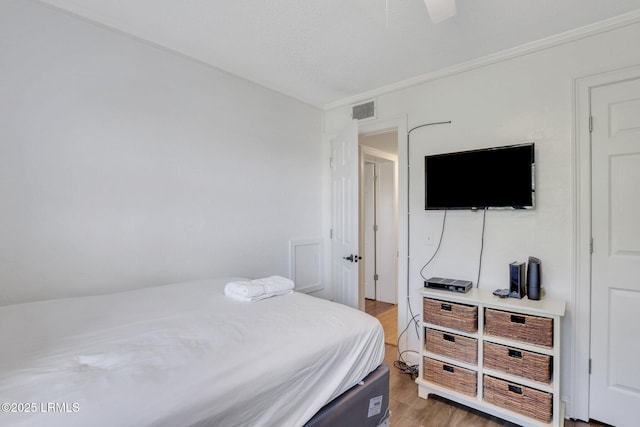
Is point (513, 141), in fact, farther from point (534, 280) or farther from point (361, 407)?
point (361, 407)

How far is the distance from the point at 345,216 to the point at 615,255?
6.48ft

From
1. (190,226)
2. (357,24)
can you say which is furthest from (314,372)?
(357,24)

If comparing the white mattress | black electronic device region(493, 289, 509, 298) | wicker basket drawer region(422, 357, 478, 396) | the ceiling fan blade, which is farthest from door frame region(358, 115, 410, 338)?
the ceiling fan blade

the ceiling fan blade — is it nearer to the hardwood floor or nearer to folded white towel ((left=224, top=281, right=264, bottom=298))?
folded white towel ((left=224, top=281, right=264, bottom=298))

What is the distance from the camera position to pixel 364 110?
3053 millimetres

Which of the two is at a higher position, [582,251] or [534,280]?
[582,251]

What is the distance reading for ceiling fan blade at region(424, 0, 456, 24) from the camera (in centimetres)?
128

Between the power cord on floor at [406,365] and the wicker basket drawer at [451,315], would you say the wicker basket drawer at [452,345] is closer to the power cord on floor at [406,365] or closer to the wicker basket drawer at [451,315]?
the wicker basket drawer at [451,315]

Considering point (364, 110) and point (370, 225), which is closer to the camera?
point (364, 110)

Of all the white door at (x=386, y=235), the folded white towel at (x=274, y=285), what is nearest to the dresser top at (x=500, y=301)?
the folded white towel at (x=274, y=285)

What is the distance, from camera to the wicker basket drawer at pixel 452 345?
2045 mm

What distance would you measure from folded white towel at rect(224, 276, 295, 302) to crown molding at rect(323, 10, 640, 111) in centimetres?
211

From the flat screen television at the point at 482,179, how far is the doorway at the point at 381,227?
2073mm

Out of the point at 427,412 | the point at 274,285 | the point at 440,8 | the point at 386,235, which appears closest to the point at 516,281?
the point at 427,412
